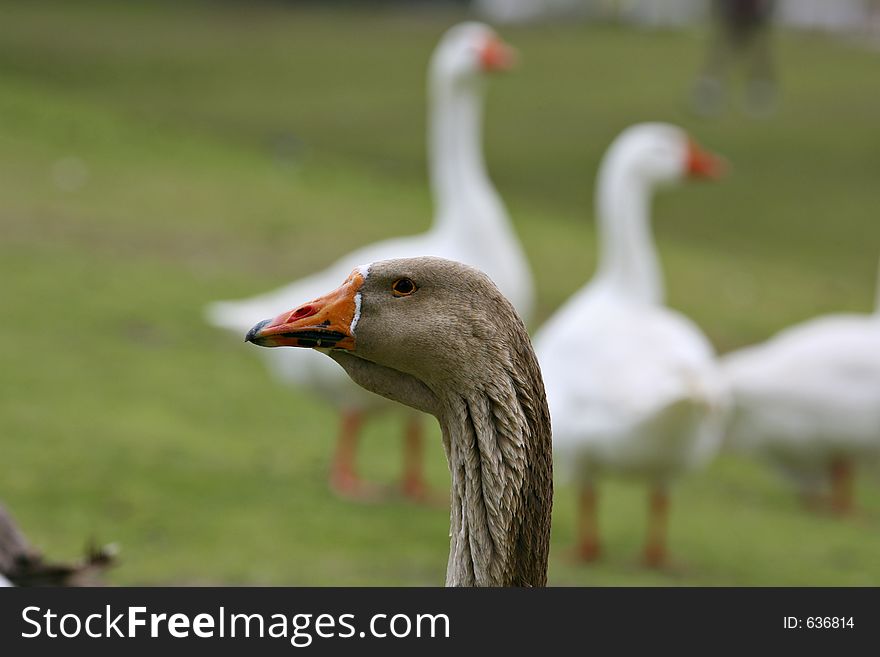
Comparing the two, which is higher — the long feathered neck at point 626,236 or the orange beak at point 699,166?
the orange beak at point 699,166

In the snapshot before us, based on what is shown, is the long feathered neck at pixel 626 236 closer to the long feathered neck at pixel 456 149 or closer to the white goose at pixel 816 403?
the long feathered neck at pixel 456 149

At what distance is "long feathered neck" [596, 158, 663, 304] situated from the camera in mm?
7105

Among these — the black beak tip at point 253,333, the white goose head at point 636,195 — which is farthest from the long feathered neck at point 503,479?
the white goose head at point 636,195

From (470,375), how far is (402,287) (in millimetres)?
243

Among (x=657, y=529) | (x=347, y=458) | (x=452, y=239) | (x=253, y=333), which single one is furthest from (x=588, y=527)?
(x=253, y=333)

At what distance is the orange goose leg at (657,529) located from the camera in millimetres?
6633

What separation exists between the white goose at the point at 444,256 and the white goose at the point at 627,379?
1.87 feet

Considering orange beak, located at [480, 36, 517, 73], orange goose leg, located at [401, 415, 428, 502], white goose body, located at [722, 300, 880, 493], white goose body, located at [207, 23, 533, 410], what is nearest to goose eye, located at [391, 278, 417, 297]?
white goose body, located at [207, 23, 533, 410]

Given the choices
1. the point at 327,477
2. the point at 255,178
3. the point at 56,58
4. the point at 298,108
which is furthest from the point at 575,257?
the point at 56,58

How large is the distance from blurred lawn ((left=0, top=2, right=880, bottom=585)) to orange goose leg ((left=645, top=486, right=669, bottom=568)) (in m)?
0.09

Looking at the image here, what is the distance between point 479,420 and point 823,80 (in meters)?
19.9

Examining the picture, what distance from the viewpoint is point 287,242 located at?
1197cm

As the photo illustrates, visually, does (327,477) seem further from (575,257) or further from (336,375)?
(575,257)

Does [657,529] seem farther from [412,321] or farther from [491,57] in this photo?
[412,321]
